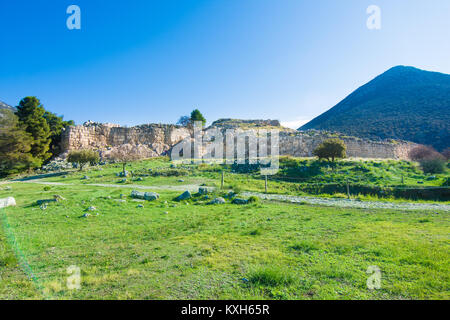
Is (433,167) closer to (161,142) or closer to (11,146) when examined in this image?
(161,142)

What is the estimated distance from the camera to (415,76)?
80.5 metres

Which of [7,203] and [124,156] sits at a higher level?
[124,156]

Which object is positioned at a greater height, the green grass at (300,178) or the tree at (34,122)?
the tree at (34,122)

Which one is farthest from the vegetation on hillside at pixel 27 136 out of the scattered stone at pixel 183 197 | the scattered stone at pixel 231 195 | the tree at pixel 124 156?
the scattered stone at pixel 231 195

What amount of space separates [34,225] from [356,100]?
101m

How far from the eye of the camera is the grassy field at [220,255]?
317cm

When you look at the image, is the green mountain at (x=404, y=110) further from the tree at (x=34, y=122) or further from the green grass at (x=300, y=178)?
the tree at (x=34, y=122)

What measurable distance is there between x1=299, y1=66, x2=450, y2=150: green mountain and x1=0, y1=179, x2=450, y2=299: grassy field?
5726cm

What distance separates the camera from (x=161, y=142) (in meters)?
44.0

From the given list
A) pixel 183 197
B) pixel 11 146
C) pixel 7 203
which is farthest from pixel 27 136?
pixel 183 197

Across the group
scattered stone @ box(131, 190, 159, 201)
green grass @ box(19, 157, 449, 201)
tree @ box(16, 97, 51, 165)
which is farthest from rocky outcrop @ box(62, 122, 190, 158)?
scattered stone @ box(131, 190, 159, 201)

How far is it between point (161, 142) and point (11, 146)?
74.6 feet

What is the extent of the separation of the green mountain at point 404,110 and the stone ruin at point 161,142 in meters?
14.4
